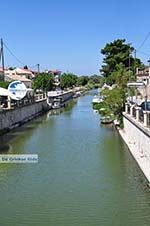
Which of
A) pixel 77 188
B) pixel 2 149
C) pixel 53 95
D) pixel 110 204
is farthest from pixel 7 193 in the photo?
pixel 53 95

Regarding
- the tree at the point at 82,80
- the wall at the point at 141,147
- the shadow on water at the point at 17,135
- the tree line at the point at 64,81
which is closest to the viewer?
the wall at the point at 141,147

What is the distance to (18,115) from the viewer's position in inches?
1357

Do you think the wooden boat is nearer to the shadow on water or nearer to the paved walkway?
the shadow on water

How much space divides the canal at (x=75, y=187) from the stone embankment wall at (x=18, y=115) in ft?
17.3

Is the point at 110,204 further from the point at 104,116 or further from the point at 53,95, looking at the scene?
the point at 53,95

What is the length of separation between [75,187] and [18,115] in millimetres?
21413

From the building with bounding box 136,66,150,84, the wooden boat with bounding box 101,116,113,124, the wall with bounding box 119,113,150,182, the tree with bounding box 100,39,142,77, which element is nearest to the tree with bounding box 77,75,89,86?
the tree with bounding box 100,39,142,77

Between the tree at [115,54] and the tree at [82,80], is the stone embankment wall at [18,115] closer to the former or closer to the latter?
the tree at [115,54]

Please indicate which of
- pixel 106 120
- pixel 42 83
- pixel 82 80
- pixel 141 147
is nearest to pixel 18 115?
pixel 106 120

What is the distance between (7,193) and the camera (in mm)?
13094

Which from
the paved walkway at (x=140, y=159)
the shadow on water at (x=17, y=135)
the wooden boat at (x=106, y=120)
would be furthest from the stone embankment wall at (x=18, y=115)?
the paved walkway at (x=140, y=159)

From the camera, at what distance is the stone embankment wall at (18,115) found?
28436mm

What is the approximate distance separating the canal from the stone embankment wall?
208 inches

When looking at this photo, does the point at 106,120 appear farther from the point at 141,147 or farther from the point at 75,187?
the point at 75,187
